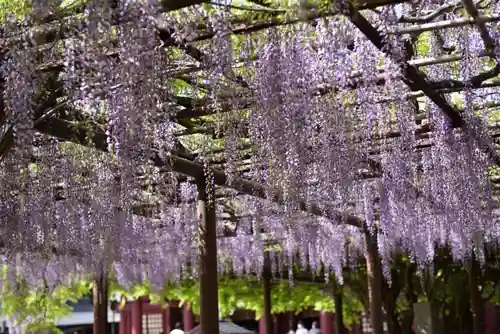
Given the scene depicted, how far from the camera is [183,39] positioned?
13.0ft

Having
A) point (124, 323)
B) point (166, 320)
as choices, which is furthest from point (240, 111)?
point (124, 323)

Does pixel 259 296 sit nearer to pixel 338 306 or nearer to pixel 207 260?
pixel 338 306

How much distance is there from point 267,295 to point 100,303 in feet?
18.0

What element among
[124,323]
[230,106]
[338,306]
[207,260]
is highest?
[230,106]

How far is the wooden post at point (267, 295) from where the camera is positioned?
46.3 ft

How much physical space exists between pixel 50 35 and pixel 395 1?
1687mm

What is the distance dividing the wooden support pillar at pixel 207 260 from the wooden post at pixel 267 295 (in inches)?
293

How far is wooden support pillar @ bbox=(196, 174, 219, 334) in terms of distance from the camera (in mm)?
6289

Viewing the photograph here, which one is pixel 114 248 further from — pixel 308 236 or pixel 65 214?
pixel 308 236

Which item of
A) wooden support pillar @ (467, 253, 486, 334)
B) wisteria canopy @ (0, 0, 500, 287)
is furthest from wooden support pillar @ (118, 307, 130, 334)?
wisteria canopy @ (0, 0, 500, 287)

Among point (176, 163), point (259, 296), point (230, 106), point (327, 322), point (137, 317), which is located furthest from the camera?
point (137, 317)

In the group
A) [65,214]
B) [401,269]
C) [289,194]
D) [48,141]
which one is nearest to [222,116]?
[289,194]

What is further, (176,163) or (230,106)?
(176,163)

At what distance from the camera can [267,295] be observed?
47.2 ft
